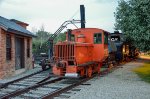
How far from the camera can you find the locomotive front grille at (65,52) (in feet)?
54.4

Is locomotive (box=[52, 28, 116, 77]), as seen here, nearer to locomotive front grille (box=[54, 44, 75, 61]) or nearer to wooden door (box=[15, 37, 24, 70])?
locomotive front grille (box=[54, 44, 75, 61])

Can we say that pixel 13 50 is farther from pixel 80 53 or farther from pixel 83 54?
pixel 80 53

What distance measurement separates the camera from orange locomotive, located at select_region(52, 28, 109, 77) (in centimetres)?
1647

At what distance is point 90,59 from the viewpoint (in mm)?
19203

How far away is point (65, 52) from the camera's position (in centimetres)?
1673

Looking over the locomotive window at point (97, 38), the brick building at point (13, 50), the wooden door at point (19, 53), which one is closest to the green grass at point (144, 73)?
the locomotive window at point (97, 38)

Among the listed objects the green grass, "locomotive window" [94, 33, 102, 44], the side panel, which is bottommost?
the green grass

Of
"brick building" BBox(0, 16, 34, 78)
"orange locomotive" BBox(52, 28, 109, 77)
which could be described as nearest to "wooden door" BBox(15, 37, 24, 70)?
"brick building" BBox(0, 16, 34, 78)

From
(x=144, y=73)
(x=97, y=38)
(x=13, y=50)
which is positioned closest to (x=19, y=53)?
(x=13, y=50)

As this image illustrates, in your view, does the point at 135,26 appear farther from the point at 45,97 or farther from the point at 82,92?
the point at 45,97

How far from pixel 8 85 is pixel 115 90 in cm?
576

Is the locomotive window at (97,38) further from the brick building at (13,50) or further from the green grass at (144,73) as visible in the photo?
the brick building at (13,50)

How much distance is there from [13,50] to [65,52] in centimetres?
608

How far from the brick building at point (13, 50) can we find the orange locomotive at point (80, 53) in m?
4.17
